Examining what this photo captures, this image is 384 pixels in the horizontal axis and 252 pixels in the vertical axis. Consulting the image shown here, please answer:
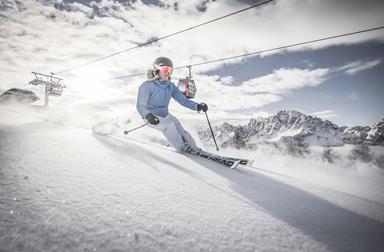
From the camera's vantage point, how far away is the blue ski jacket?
479 centimetres

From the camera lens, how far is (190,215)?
4.33ft

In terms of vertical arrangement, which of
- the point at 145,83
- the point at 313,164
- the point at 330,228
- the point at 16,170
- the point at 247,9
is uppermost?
the point at 247,9

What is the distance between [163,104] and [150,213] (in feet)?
13.4

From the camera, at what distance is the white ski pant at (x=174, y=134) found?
4.84 m

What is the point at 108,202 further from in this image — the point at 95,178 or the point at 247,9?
the point at 247,9

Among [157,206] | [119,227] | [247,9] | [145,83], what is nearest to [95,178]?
[157,206]

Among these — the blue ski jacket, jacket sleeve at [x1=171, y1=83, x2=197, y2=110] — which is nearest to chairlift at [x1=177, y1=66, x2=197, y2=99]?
jacket sleeve at [x1=171, y1=83, x2=197, y2=110]

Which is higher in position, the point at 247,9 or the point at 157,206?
the point at 247,9

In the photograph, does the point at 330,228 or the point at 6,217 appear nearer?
the point at 6,217

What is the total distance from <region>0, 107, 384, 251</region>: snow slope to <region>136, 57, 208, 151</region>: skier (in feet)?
8.57

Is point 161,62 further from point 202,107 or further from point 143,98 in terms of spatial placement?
point 202,107

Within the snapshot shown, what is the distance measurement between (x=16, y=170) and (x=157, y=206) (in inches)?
45.7

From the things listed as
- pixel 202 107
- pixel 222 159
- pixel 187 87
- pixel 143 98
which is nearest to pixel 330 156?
pixel 187 87

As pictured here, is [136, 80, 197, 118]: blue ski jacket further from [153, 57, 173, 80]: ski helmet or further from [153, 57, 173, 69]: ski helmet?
[153, 57, 173, 69]: ski helmet
